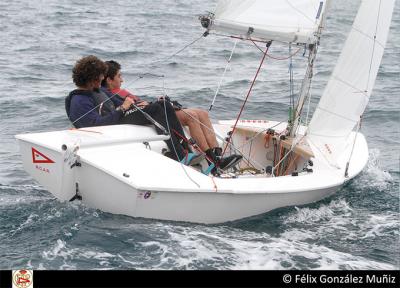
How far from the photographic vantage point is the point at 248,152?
7.80m

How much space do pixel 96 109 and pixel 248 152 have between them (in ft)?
5.99

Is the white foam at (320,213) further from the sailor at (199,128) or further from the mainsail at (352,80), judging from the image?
the sailor at (199,128)

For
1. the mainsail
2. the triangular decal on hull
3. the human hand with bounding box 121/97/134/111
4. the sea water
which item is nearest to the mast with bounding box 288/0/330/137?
the mainsail

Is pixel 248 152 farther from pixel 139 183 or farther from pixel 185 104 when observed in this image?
pixel 185 104

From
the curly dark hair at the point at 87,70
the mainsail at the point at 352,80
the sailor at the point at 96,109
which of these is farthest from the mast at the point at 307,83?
the curly dark hair at the point at 87,70

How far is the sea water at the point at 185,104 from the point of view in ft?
17.1

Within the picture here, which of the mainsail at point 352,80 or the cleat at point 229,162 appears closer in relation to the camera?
the cleat at point 229,162

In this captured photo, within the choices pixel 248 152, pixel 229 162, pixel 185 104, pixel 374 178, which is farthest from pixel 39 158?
pixel 185 104

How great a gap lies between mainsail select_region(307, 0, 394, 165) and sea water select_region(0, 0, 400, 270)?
54 cm

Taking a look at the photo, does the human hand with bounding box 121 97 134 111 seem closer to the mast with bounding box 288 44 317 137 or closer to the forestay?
the forestay

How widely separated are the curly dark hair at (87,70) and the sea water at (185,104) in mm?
1048

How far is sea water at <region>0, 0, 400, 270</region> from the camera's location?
5.22 m

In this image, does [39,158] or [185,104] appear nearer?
[39,158]

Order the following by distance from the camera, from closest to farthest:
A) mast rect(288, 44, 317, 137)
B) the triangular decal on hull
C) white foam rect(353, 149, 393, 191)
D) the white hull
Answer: the white hull
the triangular decal on hull
mast rect(288, 44, 317, 137)
white foam rect(353, 149, 393, 191)
